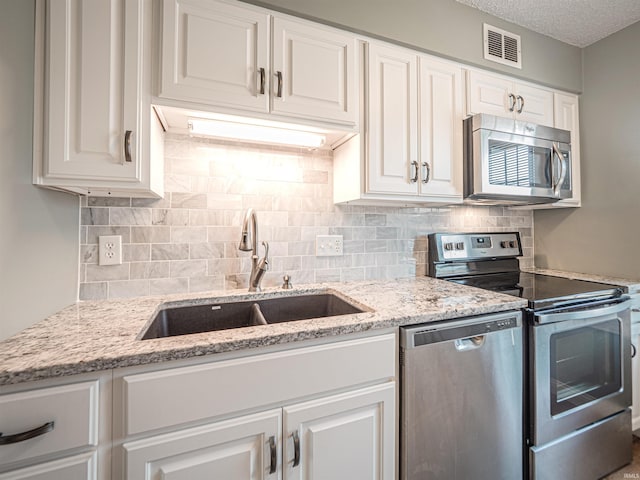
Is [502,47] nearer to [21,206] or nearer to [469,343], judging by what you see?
[469,343]

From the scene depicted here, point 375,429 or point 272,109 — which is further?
point 272,109

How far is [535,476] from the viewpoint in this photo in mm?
1246

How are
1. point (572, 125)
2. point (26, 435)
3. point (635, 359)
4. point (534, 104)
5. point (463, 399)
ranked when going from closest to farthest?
point (26, 435) < point (463, 399) < point (635, 359) < point (534, 104) < point (572, 125)

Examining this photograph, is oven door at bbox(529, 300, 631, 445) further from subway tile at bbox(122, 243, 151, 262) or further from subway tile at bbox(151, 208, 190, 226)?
subway tile at bbox(122, 243, 151, 262)

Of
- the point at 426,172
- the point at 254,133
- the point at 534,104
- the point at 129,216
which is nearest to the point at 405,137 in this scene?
the point at 426,172

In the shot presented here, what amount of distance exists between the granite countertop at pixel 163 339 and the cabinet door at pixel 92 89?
520 millimetres

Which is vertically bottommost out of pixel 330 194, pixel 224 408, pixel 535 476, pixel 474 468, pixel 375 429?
pixel 535 476

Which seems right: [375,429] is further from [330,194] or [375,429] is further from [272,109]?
[272,109]

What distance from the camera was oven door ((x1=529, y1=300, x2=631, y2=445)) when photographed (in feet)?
4.14

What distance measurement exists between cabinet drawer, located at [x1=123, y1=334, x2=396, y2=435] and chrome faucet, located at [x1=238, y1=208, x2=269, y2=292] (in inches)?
22.3

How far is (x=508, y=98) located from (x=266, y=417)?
2.14m

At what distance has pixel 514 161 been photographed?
5.41 ft

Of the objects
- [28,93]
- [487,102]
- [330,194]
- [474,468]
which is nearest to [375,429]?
[474,468]

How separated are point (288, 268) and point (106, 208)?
91cm
